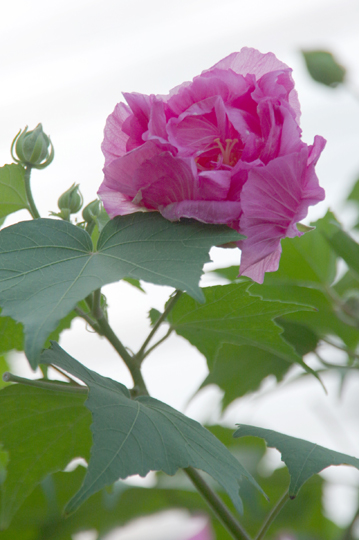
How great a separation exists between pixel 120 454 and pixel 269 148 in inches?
8.7

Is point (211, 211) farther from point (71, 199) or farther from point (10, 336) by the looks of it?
point (10, 336)

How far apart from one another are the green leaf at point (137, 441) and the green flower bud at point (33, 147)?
154mm

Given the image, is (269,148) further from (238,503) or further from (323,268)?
(323,268)

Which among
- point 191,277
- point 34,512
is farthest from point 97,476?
point 34,512

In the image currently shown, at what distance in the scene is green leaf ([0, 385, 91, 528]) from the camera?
0.47 meters

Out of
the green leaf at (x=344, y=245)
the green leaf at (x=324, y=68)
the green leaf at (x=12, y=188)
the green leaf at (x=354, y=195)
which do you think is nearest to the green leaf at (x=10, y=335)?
the green leaf at (x=12, y=188)

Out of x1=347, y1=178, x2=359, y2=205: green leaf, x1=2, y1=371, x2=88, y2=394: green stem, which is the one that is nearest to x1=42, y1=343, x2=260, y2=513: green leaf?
x1=2, y1=371, x2=88, y2=394: green stem

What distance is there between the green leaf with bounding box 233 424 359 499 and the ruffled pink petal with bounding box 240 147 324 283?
13 cm

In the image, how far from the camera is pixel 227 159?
41cm

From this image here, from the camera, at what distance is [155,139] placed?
1.26ft

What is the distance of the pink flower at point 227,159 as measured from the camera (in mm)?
382

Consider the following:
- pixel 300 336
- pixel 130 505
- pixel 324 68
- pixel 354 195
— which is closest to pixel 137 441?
pixel 300 336

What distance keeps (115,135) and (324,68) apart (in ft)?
2.36

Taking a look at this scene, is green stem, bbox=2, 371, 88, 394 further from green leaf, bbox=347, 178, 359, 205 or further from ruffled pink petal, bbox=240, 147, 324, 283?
green leaf, bbox=347, 178, 359, 205
